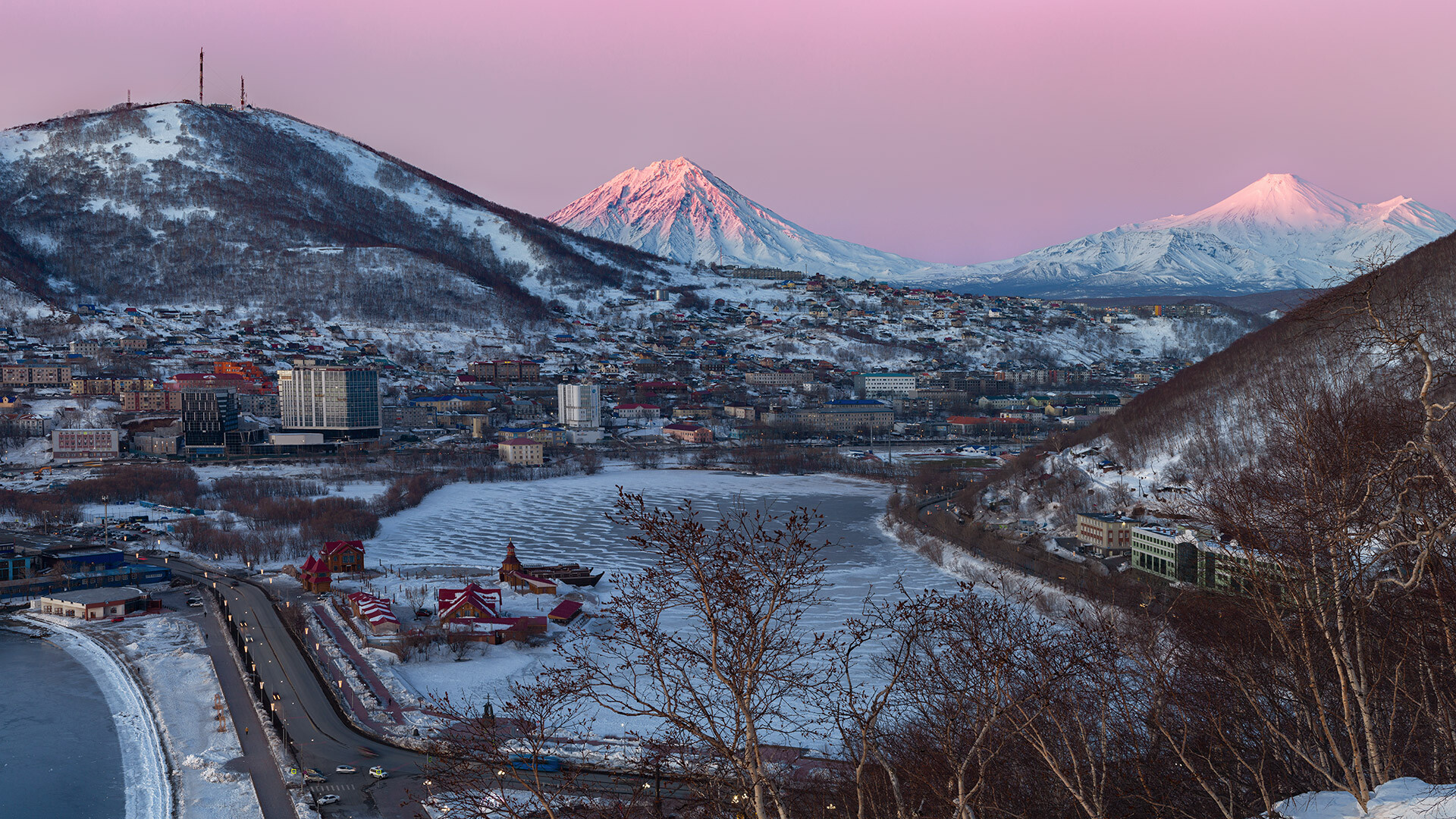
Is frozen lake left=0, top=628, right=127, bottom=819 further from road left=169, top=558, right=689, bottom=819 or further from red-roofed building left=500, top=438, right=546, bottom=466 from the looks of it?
red-roofed building left=500, top=438, right=546, bottom=466

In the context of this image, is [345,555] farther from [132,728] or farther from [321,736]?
[321,736]

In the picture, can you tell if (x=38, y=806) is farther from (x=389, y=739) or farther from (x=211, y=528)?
(x=211, y=528)

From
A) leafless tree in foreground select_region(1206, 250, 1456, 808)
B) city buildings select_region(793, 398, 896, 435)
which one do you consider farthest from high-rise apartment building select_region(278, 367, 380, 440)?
leafless tree in foreground select_region(1206, 250, 1456, 808)

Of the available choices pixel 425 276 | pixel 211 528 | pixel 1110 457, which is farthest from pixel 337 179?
pixel 1110 457

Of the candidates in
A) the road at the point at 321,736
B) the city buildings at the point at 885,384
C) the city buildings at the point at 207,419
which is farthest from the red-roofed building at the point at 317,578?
the city buildings at the point at 885,384

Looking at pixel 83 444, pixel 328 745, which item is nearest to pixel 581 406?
pixel 83 444
